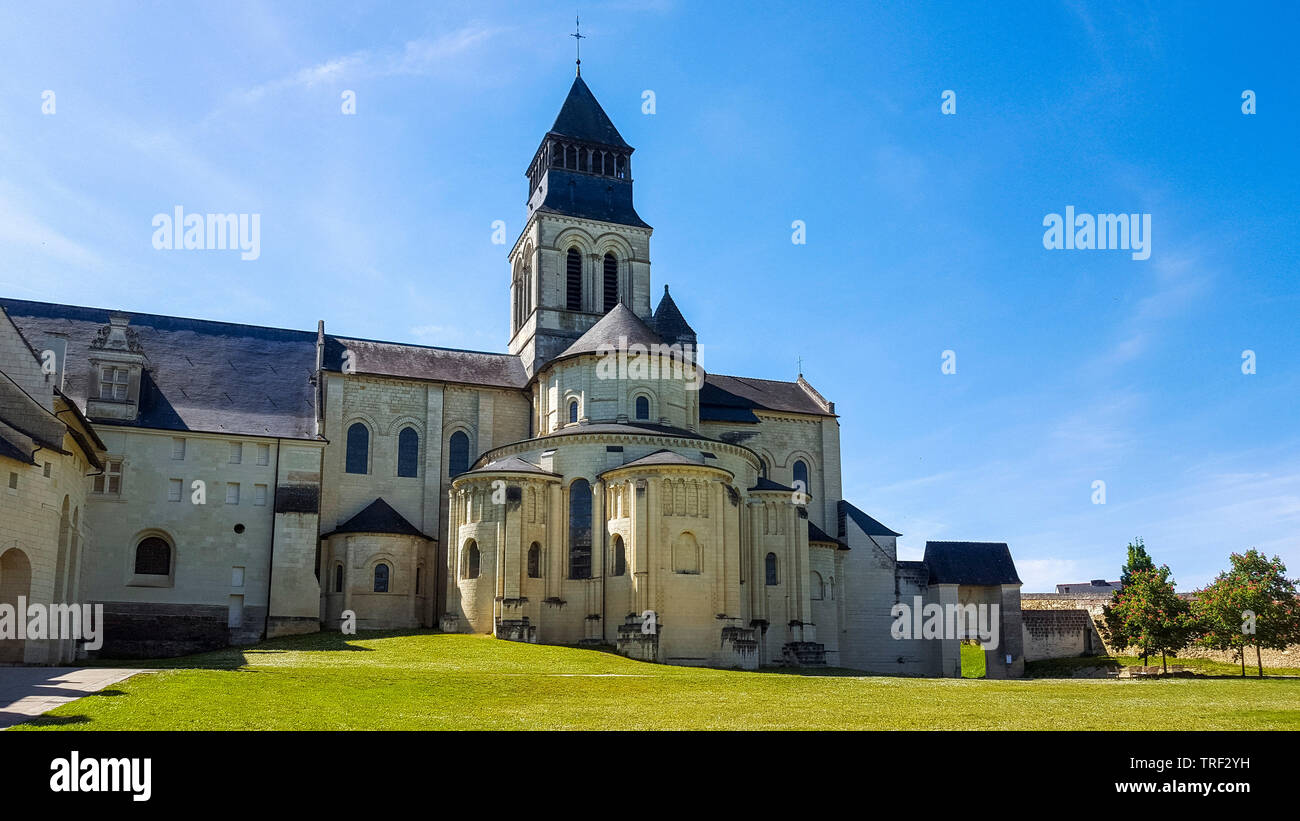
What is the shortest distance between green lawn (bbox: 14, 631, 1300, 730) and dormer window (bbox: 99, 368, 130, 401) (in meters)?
17.0

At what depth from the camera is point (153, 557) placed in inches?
1780

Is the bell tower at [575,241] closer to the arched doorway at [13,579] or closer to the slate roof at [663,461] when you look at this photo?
the slate roof at [663,461]

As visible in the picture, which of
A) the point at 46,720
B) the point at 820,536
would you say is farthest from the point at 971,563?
the point at 46,720

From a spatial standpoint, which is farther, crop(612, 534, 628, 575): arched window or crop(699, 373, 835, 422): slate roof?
crop(699, 373, 835, 422): slate roof

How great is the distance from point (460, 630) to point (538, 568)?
4302 millimetres

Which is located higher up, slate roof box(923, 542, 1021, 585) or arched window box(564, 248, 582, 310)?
arched window box(564, 248, 582, 310)

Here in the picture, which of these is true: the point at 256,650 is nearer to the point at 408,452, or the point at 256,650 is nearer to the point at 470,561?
the point at 470,561

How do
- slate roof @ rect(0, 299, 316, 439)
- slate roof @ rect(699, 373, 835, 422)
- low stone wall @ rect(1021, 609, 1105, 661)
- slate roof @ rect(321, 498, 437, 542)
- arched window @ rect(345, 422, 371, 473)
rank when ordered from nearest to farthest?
slate roof @ rect(0, 299, 316, 439) → slate roof @ rect(321, 498, 437, 542) → arched window @ rect(345, 422, 371, 473) → slate roof @ rect(699, 373, 835, 422) → low stone wall @ rect(1021, 609, 1105, 661)

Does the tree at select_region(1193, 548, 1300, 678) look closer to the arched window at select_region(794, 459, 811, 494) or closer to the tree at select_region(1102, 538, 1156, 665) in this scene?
the tree at select_region(1102, 538, 1156, 665)

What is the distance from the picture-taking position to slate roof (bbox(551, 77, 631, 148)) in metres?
62.8

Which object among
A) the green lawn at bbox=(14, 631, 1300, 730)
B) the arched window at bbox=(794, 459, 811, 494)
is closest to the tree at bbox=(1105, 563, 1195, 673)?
the arched window at bbox=(794, 459, 811, 494)

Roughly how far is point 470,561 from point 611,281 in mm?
22481
